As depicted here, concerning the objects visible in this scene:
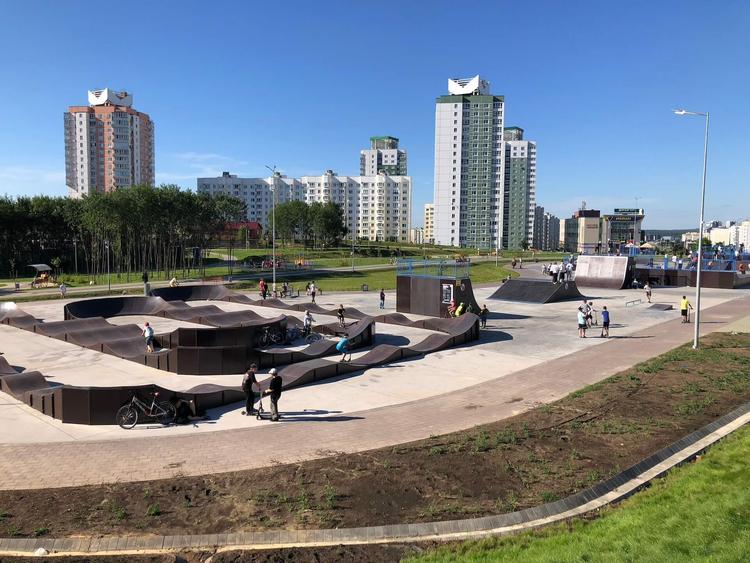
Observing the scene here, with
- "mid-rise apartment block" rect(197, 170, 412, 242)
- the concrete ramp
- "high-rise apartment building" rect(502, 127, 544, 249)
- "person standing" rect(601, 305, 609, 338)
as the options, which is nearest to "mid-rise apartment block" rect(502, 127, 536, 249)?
"high-rise apartment building" rect(502, 127, 544, 249)

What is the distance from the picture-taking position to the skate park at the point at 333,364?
13.9 metres

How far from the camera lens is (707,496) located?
8.83 metres

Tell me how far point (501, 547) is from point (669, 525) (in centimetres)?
261

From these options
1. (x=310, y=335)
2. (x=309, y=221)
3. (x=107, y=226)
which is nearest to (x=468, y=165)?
(x=309, y=221)

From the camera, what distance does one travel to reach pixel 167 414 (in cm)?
1373

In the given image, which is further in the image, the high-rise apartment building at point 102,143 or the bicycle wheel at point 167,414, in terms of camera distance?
the high-rise apartment building at point 102,143

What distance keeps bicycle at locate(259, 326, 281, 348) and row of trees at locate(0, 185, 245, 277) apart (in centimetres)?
4008

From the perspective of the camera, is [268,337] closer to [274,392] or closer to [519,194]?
[274,392]

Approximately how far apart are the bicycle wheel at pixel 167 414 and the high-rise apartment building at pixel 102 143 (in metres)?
142

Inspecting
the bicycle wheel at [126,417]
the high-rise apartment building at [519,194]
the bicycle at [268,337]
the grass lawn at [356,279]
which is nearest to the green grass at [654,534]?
the bicycle wheel at [126,417]

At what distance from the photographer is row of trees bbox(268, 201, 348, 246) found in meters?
114

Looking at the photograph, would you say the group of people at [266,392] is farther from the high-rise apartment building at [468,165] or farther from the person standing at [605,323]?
the high-rise apartment building at [468,165]

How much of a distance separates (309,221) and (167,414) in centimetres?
10290

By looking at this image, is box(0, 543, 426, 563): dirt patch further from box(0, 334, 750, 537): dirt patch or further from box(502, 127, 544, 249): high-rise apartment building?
box(502, 127, 544, 249): high-rise apartment building
